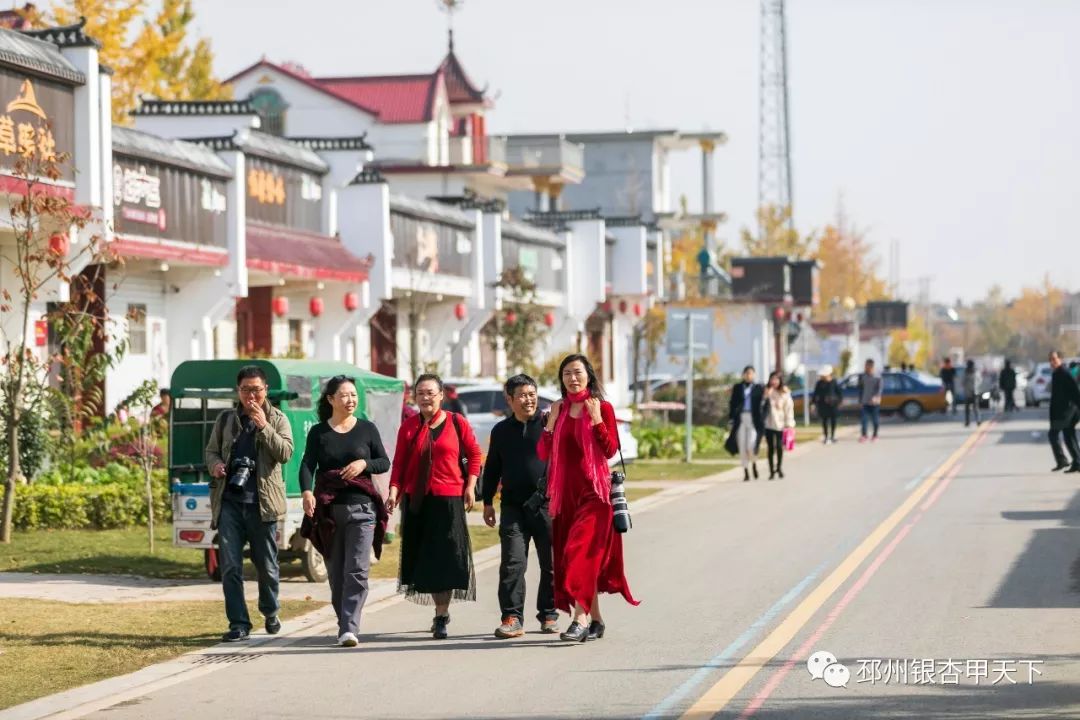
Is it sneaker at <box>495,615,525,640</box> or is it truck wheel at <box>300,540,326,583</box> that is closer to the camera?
sneaker at <box>495,615,525,640</box>

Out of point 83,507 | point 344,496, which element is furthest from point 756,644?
point 83,507

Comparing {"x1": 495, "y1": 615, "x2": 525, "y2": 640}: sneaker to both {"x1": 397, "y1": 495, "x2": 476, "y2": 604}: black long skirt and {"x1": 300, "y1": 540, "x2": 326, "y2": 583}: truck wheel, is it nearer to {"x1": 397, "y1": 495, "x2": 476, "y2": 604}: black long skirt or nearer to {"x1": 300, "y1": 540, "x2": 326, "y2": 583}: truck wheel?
{"x1": 397, "y1": 495, "x2": 476, "y2": 604}: black long skirt

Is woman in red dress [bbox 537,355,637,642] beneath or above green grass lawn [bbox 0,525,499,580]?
above

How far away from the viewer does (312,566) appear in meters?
17.6

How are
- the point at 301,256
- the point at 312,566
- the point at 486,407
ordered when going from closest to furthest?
the point at 312,566 → the point at 486,407 → the point at 301,256

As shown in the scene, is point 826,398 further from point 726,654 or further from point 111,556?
point 726,654

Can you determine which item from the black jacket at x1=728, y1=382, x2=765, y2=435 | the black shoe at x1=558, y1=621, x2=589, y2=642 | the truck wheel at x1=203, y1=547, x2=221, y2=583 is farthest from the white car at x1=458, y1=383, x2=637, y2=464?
the black shoe at x1=558, y1=621, x2=589, y2=642

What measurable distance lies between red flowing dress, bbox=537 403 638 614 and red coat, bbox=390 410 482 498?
0.70m

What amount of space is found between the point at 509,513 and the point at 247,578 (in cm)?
496

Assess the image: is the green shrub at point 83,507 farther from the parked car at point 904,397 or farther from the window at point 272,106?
the parked car at point 904,397

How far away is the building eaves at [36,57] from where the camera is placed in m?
24.4

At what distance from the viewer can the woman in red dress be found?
12938 millimetres

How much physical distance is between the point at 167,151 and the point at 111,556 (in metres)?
12.1

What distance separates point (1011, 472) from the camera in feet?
104
